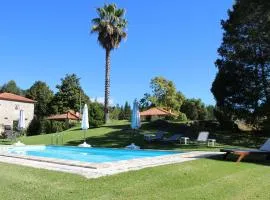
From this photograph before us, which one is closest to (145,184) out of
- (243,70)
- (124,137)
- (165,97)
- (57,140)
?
(57,140)

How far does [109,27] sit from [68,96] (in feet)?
53.0

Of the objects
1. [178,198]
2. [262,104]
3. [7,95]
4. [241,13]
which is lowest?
[178,198]

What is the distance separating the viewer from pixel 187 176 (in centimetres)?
979

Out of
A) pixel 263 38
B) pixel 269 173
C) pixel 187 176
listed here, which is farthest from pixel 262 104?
pixel 187 176

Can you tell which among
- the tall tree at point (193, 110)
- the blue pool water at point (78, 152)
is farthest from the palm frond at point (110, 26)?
the tall tree at point (193, 110)

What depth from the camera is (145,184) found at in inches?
338

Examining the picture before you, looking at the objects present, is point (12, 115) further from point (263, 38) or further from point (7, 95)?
point (263, 38)

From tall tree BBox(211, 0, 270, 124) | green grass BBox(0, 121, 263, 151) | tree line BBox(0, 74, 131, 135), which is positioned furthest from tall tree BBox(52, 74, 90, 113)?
tall tree BBox(211, 0, 270, 124)

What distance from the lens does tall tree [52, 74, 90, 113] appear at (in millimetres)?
52219

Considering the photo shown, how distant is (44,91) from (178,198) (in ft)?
192

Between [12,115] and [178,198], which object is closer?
[178,198]

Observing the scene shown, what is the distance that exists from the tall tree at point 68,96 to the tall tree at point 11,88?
116ft

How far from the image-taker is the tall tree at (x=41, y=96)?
198 feet

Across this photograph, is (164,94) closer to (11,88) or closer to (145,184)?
(11,88)
